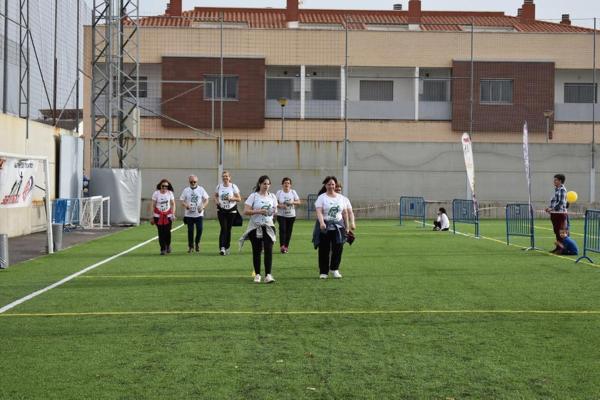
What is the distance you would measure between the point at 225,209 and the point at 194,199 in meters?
0.83

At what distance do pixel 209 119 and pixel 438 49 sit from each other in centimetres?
1211

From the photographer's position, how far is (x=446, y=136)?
160ft

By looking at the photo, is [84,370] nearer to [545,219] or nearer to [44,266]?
[44,266]

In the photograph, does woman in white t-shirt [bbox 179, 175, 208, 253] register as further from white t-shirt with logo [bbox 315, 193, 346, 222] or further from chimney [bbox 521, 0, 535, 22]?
chimney [bbox 521, 0, 535, 22]

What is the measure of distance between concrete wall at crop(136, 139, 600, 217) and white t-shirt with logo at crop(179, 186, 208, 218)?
18443 millimetres

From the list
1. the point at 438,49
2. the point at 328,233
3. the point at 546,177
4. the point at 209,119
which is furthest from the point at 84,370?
the point at 438,49

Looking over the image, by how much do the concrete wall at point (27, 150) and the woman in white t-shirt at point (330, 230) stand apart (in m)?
11.9

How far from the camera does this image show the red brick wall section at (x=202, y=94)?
4750cm

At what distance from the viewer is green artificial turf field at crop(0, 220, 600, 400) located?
7699 mm

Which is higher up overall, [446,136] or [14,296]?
[446,136]

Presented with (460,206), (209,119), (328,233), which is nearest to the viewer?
(328,233)

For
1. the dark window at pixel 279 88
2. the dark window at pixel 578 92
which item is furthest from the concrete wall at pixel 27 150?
the dark window at pixel 578 92

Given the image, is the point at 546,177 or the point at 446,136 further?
the point at 446,136

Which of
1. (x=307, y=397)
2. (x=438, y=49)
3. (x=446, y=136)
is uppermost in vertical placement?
(x=438, y=49)
